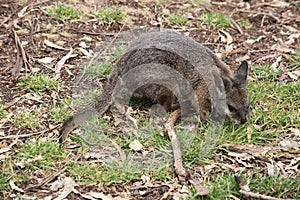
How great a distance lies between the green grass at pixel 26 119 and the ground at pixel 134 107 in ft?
0.04

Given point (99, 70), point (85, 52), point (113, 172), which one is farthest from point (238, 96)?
point (85, 52)

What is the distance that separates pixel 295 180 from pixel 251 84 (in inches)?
76.5

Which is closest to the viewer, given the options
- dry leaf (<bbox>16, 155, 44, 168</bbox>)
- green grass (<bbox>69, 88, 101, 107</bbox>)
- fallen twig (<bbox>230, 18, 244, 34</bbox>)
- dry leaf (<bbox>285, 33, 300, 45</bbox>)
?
dry leaf (<bbox>16, 155, 44, 168</bbox>)

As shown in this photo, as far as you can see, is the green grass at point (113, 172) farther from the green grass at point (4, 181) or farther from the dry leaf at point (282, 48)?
the dry leaf at point (282, 48)

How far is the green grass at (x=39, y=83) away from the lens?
21.4ft

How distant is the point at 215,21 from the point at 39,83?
3.10 m

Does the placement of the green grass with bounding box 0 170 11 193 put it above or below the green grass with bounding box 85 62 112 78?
below

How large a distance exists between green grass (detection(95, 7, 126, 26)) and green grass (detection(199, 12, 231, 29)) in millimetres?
1306

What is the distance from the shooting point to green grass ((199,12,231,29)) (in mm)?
8141

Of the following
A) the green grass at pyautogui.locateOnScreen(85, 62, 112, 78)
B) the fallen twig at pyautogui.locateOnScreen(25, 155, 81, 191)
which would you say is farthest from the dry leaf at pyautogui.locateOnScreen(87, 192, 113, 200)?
the green grass at pyautogui.locateOnScreen(85, 62, 112, 78)

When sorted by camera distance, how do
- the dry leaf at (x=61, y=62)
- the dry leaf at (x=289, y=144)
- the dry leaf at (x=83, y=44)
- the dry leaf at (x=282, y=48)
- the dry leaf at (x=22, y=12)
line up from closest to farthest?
the dry leaf at (x=289, y=144) < the dry leaf at (x=61, y=62) < the dry leaf at (x=83, y=44) < the dry leaf at (x=282, y=48) < the dry leaf at (x=22, y=12)

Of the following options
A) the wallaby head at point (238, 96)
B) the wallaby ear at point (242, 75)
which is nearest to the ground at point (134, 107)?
the wallaby head at point (238, 96)

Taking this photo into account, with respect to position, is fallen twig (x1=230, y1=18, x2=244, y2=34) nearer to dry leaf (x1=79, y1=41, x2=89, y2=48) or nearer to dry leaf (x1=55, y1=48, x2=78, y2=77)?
dry leaf (x1=79, y1=41, x2=89, y2=48)

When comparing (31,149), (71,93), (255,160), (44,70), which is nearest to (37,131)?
(31,149)
